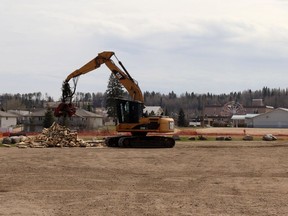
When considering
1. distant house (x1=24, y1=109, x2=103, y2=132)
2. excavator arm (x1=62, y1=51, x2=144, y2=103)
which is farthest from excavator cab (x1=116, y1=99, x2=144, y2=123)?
distant house (x1=24, y1=109, x2=103, y2=132)

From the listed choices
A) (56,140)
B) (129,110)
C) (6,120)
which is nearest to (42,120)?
(6,120)

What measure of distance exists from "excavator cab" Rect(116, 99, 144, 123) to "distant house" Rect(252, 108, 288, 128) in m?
101

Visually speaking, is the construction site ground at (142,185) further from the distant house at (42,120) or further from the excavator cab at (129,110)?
the distant house at (42,120)

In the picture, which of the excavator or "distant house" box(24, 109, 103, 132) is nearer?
the excavator

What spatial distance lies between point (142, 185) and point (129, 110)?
60.8 feet

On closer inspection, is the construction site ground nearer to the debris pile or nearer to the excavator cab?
the excavator cab

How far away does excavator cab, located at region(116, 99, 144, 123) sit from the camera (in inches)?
1383

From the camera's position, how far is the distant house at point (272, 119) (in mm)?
132750

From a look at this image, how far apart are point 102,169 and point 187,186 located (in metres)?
5.83

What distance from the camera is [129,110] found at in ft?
116

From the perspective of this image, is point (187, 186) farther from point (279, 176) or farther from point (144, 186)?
point (279, 176)

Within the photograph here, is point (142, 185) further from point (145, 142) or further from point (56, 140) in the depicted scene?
point (56, 140)

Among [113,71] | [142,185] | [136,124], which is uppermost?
[113,71]

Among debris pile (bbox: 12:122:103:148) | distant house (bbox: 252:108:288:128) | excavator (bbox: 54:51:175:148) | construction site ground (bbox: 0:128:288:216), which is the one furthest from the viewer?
distant house (bbox: 252:108:288:128)
